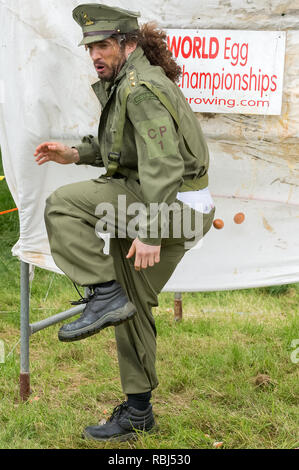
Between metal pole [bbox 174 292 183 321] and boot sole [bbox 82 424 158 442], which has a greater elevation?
boot sole [bbox 82 424 158 442]

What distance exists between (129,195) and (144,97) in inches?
17.6

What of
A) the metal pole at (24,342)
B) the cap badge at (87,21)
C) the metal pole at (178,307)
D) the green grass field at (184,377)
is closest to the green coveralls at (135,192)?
the cap badge at (87,21)

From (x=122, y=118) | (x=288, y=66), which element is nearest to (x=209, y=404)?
(x=122, y=118)

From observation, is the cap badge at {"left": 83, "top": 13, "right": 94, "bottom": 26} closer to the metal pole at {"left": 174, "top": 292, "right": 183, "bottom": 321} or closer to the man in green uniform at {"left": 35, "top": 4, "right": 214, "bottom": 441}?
the man in green uniform at {"left": 35, "top": 4, "right": 214, "bottom": 441}

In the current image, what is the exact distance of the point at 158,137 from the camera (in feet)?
10.1

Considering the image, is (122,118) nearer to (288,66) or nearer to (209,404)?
(288,66)

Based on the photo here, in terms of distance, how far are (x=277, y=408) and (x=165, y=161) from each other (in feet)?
4.85

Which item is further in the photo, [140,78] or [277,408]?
[277,408]

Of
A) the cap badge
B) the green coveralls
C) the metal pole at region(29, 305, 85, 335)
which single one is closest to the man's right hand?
the green coveralls

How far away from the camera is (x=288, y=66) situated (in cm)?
407

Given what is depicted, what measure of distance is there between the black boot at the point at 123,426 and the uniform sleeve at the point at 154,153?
0.93m

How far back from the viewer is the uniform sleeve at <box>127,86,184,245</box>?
3068mm

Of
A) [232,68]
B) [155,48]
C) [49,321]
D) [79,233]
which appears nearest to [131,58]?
[155,48]

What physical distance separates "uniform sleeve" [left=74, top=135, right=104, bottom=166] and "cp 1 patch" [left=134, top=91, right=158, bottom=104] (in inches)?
25.3
